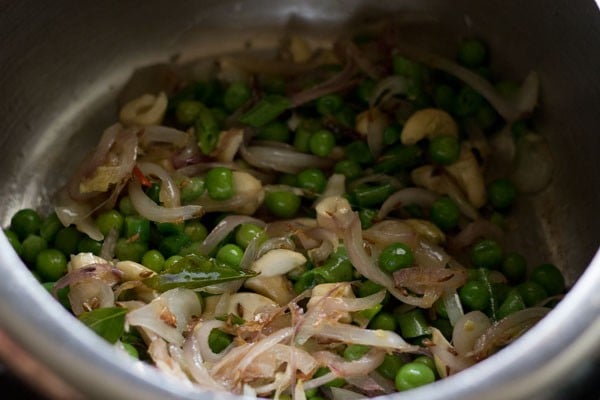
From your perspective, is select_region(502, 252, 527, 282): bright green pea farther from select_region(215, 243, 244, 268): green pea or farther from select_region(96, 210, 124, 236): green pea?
select_region(96, 210, 124, 236): green pea

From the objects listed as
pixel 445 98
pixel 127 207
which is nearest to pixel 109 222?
pixel 127 207

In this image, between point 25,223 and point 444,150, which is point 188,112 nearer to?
point 25,223

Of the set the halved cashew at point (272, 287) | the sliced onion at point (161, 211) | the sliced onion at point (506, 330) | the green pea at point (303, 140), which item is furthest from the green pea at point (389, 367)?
the green pea at point (303, 140)

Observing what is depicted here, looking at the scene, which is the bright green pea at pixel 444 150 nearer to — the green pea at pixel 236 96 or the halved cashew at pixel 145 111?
the green pea at pixel 236 96

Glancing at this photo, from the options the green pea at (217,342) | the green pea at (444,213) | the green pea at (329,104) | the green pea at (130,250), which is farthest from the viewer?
the green pea at (329,104)

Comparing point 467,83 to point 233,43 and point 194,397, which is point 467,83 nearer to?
point 233,43

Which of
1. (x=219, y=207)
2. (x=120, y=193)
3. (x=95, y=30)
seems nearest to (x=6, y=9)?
(x=95, y=30)
